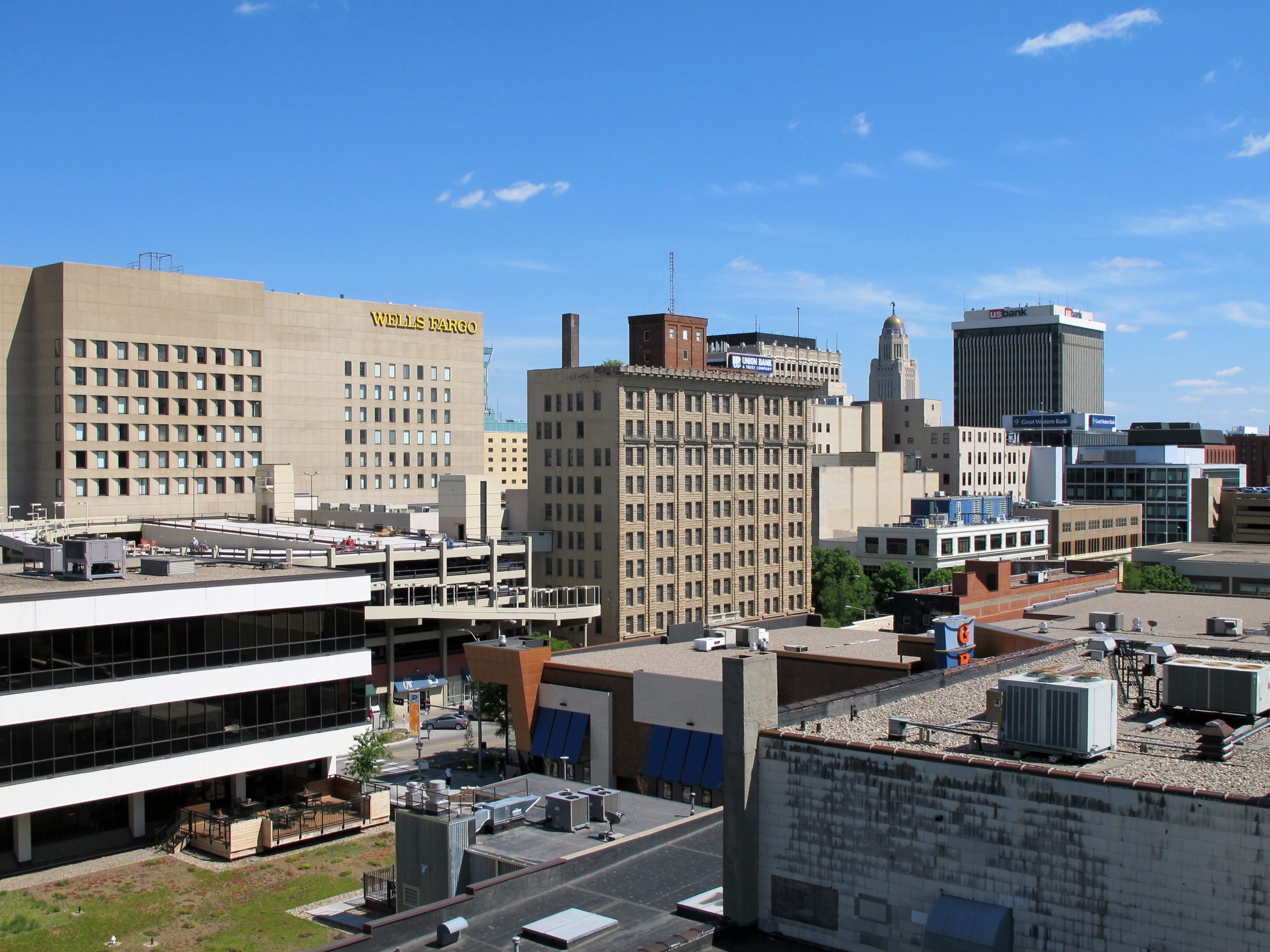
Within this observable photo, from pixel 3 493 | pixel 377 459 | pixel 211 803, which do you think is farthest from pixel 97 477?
pixel 211 803

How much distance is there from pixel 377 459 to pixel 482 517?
43.1 m

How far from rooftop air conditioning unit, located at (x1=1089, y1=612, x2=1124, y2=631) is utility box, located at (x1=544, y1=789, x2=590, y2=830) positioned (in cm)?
2530

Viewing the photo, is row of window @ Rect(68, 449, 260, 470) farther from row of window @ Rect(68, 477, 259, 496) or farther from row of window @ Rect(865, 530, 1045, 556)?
row of window @ Rect(865, 530, 1045, 556)

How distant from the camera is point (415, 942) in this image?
31031 mm

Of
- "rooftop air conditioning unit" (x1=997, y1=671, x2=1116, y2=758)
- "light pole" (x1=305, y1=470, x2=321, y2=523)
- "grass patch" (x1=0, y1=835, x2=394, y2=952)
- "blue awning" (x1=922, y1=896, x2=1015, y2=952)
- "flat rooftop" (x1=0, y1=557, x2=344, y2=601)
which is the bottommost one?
"grass patch" (x1=0, y1=835, x2=394, y2=952)

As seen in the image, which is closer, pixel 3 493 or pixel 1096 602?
pixel 1096 602

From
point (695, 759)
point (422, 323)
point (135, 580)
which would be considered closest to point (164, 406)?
point (422, 323)

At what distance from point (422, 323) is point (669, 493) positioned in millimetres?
49778

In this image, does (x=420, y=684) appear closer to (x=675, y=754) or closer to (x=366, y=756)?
(x=366, y=756)

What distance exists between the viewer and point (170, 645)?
57750mm

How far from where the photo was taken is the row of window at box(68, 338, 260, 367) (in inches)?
4963

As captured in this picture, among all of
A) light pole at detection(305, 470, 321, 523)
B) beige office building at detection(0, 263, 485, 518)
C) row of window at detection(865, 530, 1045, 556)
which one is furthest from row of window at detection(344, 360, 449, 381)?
row of window at detection(865, 530, 1045, 556)

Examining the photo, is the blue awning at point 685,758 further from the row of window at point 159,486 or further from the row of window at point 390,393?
the row of window at point 390,393

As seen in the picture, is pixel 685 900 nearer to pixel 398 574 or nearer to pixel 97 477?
pixel 398 574
